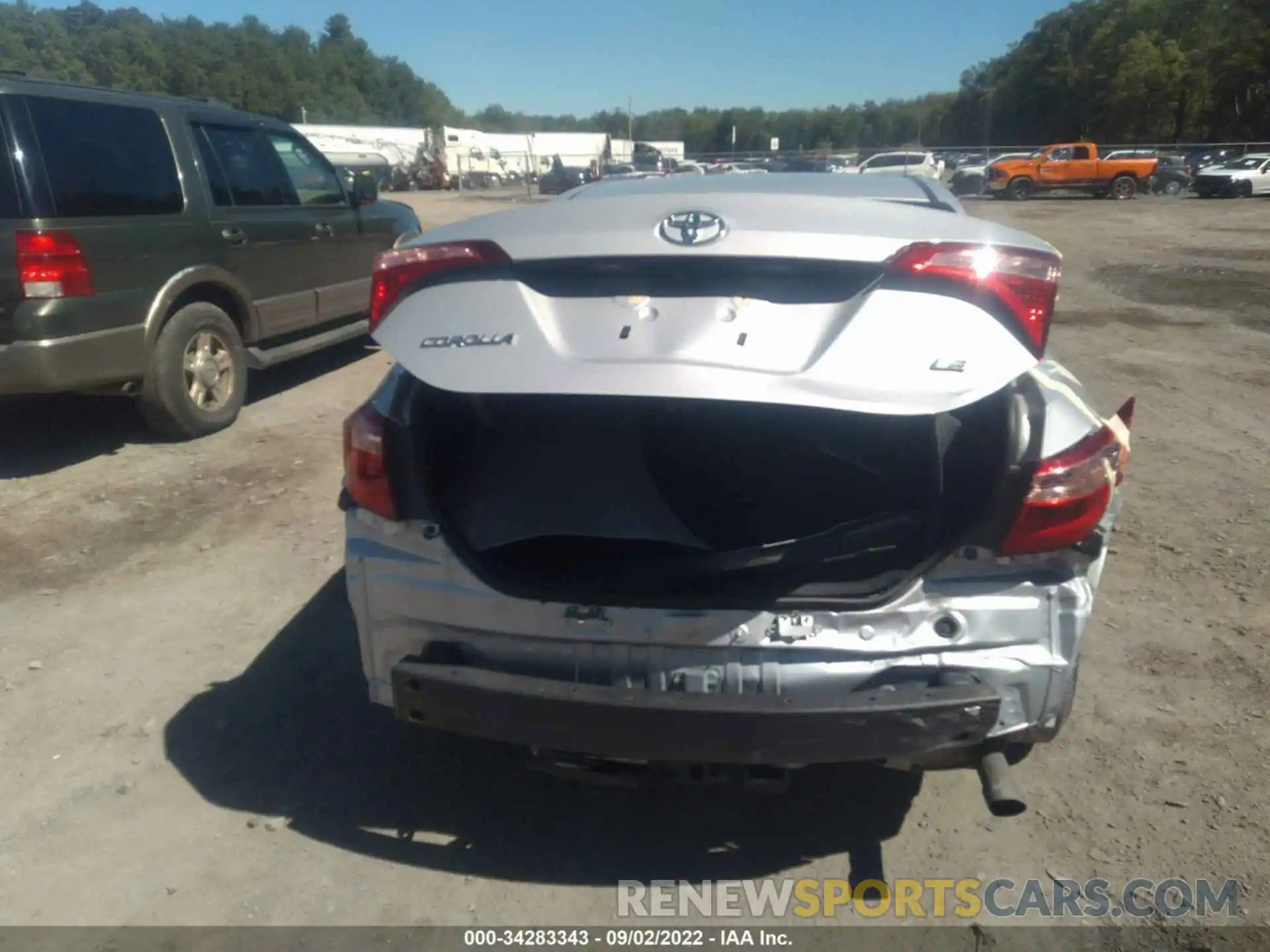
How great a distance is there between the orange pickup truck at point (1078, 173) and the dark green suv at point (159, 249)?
34.9 metres

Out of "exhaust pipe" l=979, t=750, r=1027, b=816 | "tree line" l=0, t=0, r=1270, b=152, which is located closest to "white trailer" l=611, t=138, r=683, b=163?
"tree line" l=0, t=0, r=1270, b=152

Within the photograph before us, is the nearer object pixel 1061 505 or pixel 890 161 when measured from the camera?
pixel 1061 505

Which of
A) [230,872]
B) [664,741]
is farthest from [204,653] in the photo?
[664,741]

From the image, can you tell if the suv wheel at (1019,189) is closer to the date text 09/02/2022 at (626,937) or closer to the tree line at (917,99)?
the tree line at (917,99)

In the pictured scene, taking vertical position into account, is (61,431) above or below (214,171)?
below

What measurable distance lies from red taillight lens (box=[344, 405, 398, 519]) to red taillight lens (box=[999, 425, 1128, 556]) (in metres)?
1.54

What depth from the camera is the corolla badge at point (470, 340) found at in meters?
2.20

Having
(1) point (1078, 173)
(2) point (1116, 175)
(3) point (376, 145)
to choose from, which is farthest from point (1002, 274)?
(3) point (376, 145)

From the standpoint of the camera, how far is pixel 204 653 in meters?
3.75

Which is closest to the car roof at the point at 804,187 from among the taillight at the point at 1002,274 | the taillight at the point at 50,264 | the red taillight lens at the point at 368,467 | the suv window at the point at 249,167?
the taillight at the point at 1002,274

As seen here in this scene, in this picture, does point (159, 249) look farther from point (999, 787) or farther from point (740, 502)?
point (999, 787)

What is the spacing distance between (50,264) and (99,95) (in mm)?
1337

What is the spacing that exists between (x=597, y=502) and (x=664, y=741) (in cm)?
68

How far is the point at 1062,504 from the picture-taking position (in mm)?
2250
